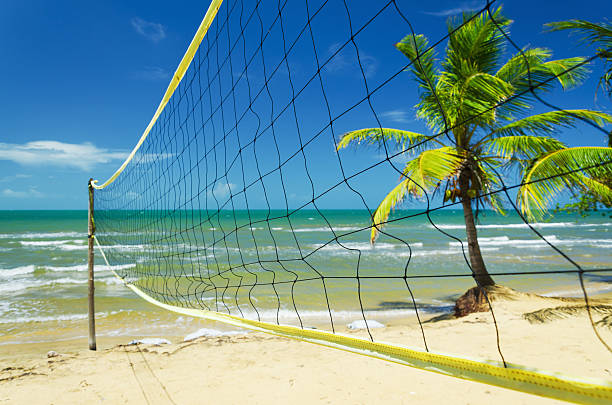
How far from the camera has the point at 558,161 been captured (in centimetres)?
459

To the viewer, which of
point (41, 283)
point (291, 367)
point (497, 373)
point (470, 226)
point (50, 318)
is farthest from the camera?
point (41, 283)

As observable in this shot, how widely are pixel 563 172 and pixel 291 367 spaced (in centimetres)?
390

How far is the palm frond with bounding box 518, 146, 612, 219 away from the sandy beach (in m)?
1.44

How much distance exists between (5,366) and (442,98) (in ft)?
21.2

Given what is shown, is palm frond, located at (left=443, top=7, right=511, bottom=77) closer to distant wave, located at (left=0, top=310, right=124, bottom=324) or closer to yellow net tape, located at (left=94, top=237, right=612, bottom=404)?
yellow net tape, located at (left=94, top=237, right=612, bottom=404)

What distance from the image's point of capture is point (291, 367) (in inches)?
143

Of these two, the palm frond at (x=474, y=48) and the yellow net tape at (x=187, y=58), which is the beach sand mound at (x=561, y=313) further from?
the yellow net tape at (x=187, y=58)

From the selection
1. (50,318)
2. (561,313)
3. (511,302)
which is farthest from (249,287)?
(561,313)

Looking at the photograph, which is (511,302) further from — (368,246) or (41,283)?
(368,246)

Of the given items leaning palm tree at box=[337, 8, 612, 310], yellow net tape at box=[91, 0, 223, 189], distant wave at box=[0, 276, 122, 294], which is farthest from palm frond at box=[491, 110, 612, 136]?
distant wave at box=[0, 276, 122, 294]

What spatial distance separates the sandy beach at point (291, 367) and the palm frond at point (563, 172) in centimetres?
144

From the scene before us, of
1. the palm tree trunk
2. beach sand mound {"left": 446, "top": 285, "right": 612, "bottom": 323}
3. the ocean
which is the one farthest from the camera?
the ocean

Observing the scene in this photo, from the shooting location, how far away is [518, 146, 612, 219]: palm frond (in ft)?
14.5

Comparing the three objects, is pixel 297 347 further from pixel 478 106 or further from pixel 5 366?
pixel 478 106
